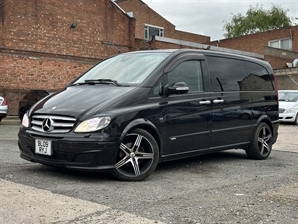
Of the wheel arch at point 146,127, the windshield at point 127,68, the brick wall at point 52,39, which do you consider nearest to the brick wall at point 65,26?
the brick wall at point 52,39

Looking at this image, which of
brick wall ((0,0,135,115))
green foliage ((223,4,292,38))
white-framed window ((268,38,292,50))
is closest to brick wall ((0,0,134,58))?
brick wall ((0,0,135,115))

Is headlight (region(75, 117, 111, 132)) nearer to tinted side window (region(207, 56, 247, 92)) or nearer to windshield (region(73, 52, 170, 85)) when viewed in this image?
windshield (region(73, 52, 170, 85))

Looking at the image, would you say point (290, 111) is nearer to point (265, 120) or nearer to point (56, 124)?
point (265, 120)

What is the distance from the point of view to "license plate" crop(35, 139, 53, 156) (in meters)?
5.23

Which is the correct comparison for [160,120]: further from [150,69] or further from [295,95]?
[295,95]

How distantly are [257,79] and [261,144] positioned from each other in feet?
4.11

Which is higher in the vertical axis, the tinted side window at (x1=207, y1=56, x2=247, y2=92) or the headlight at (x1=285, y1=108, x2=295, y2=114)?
the tinted side window at (x1=207, y1=56, x2=247, y2=92)

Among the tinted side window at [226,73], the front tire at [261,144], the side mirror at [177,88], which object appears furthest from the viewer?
the front tire at [261,144]

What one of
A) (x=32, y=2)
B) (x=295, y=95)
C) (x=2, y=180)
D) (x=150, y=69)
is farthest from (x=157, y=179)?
(x=32, y=2)

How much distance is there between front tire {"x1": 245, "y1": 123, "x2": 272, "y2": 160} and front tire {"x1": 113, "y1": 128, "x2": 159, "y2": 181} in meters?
2.73

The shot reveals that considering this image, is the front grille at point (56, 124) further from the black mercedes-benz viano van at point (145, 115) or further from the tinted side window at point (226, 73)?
the tinted side window at point (226, 73)

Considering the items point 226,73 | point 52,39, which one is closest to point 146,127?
point 226,73

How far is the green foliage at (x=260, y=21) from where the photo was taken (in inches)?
2157

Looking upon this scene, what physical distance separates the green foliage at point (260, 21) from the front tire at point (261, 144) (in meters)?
49.5
